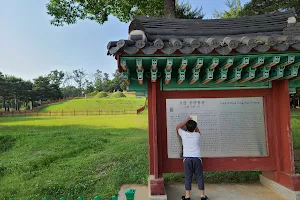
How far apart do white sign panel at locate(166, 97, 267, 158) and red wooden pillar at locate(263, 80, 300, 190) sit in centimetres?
23

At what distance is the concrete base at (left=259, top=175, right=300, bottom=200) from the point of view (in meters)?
4.07

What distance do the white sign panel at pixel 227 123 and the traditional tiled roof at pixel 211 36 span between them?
3.67ft

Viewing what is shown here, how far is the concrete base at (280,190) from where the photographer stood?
4.07m

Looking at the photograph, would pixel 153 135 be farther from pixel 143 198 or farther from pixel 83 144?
pixel 83 144

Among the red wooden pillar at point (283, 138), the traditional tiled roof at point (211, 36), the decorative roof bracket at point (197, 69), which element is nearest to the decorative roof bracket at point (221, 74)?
the decorative roof bracket at point (197, 69)

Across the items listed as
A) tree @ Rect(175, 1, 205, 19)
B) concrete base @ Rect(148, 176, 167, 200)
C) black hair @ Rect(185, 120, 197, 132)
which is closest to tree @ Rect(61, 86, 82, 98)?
tree @ Rect(175, 1, 205, 19)

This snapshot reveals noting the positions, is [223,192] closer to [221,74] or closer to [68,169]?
[221,74]

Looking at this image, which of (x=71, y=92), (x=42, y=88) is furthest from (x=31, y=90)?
(x=71, y=92)

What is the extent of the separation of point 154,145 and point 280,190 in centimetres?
234

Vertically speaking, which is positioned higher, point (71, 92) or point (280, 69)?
point (71, 92)

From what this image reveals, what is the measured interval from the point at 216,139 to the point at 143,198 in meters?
1.82

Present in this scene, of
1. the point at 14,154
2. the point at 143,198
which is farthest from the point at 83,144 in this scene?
the point at 143,198

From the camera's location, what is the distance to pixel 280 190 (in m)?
4.45

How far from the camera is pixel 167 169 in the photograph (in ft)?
14.4
